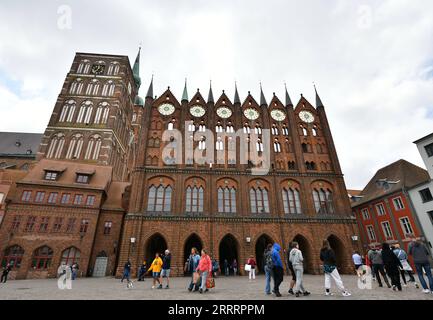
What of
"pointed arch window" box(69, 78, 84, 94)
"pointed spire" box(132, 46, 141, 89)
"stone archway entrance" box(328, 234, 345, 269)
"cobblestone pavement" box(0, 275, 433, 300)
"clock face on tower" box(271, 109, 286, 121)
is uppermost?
"pointed spire" box(132, 46, 141, 89)

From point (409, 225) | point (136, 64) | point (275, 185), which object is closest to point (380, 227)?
point (409, 225)

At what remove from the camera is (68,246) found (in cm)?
2411

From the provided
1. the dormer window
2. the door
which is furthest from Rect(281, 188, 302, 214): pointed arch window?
the dormer window

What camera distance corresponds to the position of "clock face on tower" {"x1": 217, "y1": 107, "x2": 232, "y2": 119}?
2981 centimetres

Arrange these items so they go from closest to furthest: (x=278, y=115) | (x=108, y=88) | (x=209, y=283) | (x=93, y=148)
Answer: (x=209, y=283), (x=278, y=115), (x=93, y=148), (x=108, y=88)

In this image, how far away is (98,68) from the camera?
173 ft

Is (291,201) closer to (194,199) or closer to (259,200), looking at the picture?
(259,200)

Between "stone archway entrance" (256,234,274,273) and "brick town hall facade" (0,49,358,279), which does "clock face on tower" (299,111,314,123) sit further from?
"stone archway entrance" (256,234,274,273)

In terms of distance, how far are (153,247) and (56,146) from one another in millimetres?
29980

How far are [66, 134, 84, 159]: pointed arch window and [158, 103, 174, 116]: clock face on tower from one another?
22.2 m

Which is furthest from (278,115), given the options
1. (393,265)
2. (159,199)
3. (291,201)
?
(393,265)

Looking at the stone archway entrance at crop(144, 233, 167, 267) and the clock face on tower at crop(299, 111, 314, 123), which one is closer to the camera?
the stone archway entrance at crop(144, 233, 167, 267)

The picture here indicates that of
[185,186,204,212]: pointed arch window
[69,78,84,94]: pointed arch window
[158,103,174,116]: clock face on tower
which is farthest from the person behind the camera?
[69,78,84,94]: pointed arch window

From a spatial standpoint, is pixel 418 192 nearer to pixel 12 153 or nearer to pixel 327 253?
pixel 327 253
